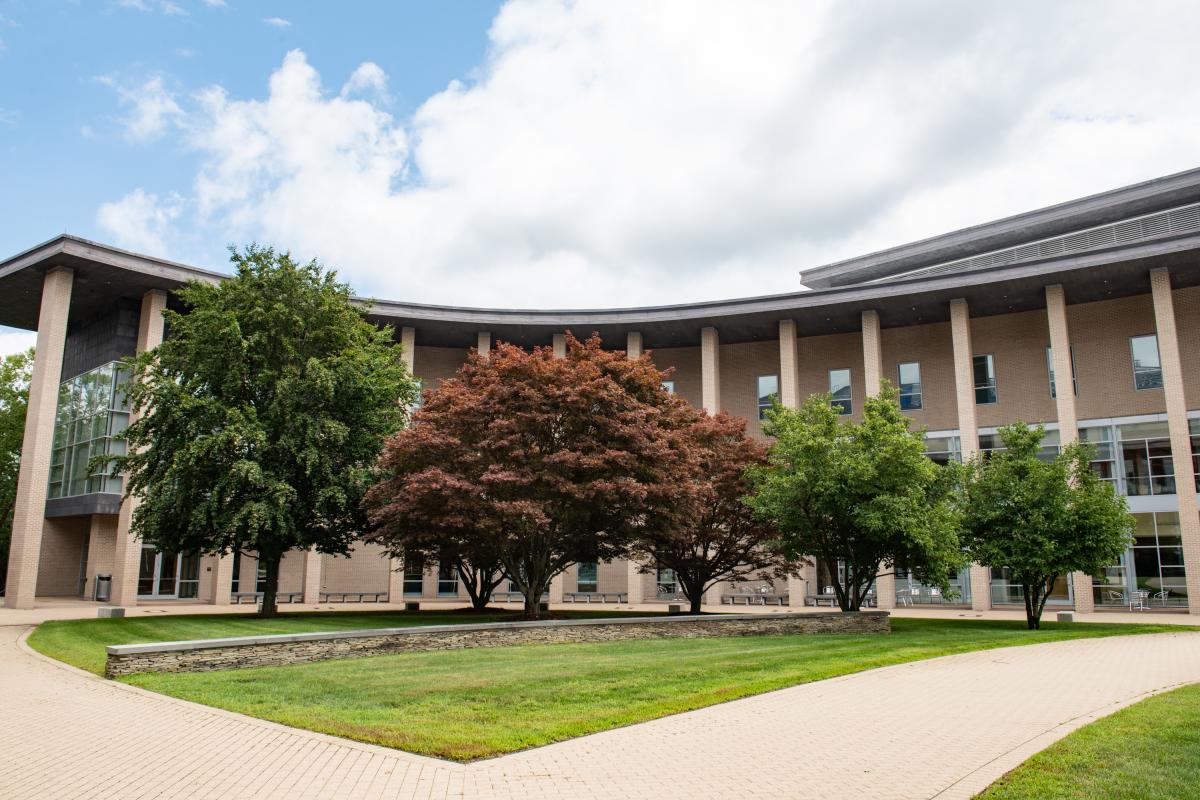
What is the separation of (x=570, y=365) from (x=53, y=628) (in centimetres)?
1405

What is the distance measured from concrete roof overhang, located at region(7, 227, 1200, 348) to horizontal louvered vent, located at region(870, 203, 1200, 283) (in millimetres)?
986

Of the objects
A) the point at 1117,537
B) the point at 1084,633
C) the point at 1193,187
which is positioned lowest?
the point at 1084,633

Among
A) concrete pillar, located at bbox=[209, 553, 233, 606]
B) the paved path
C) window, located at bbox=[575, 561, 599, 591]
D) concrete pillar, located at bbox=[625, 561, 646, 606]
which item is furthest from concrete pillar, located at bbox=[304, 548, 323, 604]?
the paved path

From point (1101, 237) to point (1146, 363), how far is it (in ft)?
21.4

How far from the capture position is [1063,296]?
116ft

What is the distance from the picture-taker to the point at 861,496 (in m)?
23.2

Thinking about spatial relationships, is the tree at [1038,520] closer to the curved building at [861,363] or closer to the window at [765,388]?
the curved building at [861,363]

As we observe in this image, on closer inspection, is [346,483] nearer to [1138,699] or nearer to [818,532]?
[818,532]

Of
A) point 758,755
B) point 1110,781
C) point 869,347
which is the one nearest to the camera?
point 1110,781

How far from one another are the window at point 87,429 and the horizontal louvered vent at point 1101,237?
32.4 m

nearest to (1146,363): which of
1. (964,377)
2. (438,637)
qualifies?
(964,377)

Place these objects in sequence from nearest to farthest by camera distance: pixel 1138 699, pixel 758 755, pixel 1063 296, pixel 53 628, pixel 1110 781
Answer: pixel 1110 781, pixel 758 755, pixel 1138 699, pixel 53 628, pixel 1063 296

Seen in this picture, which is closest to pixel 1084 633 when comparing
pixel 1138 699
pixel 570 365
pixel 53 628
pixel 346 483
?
pixel 1138 699

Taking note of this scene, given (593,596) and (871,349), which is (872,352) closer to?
(871,349)
